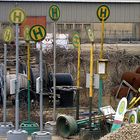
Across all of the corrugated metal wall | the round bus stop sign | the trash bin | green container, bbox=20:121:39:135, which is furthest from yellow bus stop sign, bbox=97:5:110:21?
the corrugated metal wall

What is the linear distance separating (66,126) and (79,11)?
3996 centimetres

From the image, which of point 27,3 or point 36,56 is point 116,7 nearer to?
point 27,3

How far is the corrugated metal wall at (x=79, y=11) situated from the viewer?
50500 millimetres

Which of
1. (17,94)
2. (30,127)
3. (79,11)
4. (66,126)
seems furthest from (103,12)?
(79,11)

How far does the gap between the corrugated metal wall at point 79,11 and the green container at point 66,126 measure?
37.8 metres

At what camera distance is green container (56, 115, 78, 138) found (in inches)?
470

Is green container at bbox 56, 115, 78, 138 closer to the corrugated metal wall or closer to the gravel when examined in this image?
the gravel

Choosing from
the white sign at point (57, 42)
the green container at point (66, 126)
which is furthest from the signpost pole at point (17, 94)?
the white sign at point (57, 42)

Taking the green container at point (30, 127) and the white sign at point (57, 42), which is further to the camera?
the white sign at point (57, 42)

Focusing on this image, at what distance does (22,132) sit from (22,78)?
592 cm

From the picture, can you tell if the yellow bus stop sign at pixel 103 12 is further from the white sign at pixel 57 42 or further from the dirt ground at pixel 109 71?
the white sign at pixel 57 42

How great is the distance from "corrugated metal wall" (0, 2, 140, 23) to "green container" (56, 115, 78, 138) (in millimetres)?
37763

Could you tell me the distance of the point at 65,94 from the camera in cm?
1709

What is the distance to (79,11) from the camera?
5178 centimetres
